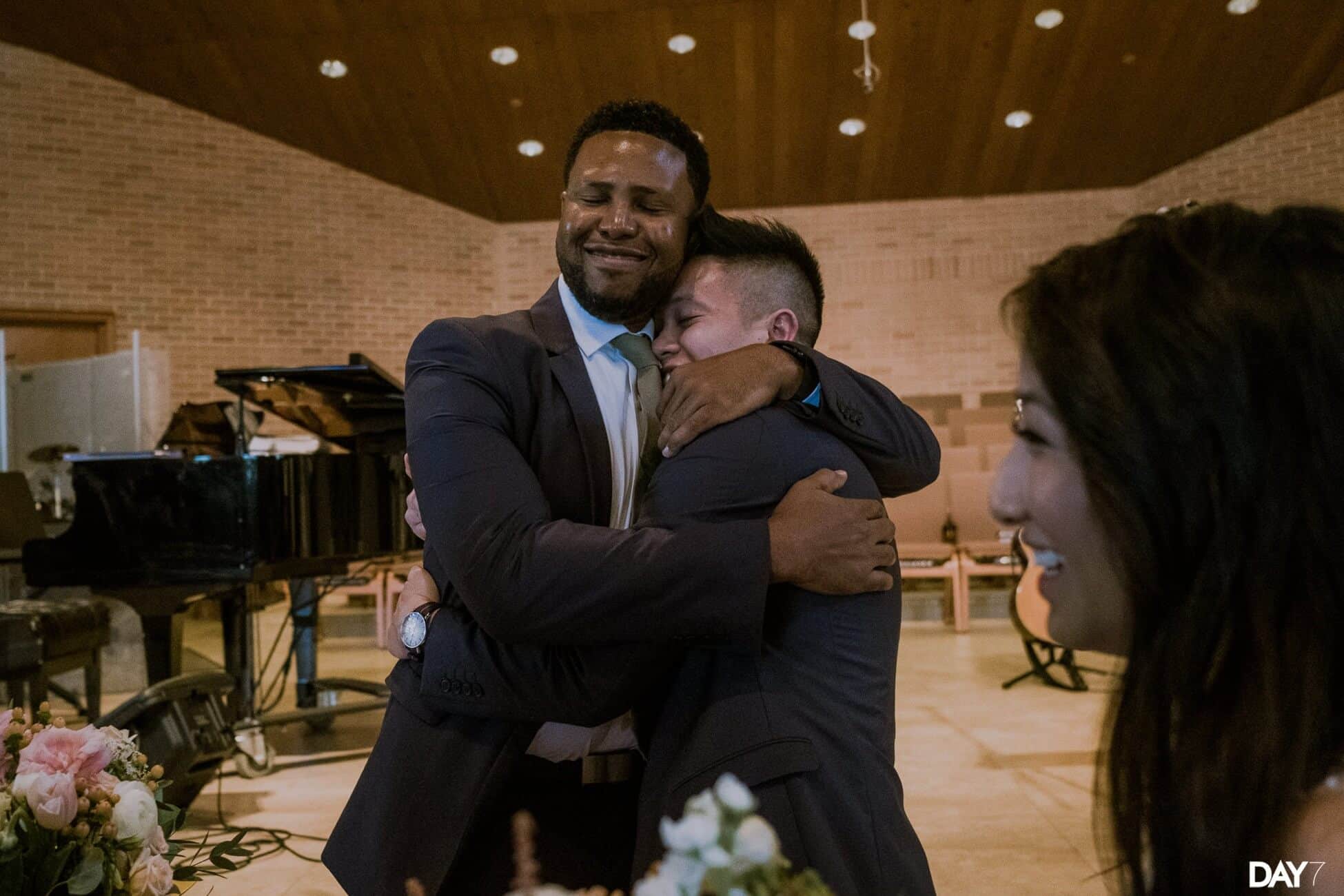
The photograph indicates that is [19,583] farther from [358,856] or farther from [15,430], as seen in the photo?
[358,856]

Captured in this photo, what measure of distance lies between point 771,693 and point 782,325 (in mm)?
703

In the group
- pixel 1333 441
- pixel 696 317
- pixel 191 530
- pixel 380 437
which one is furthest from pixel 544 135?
pixel 1333 441

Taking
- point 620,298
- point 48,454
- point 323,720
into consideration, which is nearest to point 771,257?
point 620,298

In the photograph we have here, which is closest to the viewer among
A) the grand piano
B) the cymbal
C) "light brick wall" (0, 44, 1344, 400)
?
the grand piano

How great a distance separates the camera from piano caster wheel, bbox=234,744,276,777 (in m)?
4.87

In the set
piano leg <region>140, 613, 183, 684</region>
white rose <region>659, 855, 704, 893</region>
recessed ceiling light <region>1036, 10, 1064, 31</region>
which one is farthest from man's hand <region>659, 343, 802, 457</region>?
recessed ceiling light <region>1036, 10, 1064, 31</region>

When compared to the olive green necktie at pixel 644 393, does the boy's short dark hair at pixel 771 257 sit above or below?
above

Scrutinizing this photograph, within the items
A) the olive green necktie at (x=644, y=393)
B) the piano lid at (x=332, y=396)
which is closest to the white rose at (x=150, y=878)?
the olive green necktie at (x=644, y=393)

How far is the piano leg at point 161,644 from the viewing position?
4555 mm

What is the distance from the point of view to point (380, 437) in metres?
5.62

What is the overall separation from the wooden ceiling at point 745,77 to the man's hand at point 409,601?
8533 millimetres

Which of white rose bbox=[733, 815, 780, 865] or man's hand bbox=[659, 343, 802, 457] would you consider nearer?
white rose bbox=[733, 815, 780, 865]

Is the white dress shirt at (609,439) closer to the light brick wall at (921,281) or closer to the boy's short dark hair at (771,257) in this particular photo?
the boy's short dark hair at (771,257)

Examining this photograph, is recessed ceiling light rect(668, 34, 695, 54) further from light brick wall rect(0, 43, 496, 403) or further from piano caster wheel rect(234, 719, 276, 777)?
piano caster wheel rect(234, 719, 276, 777)
